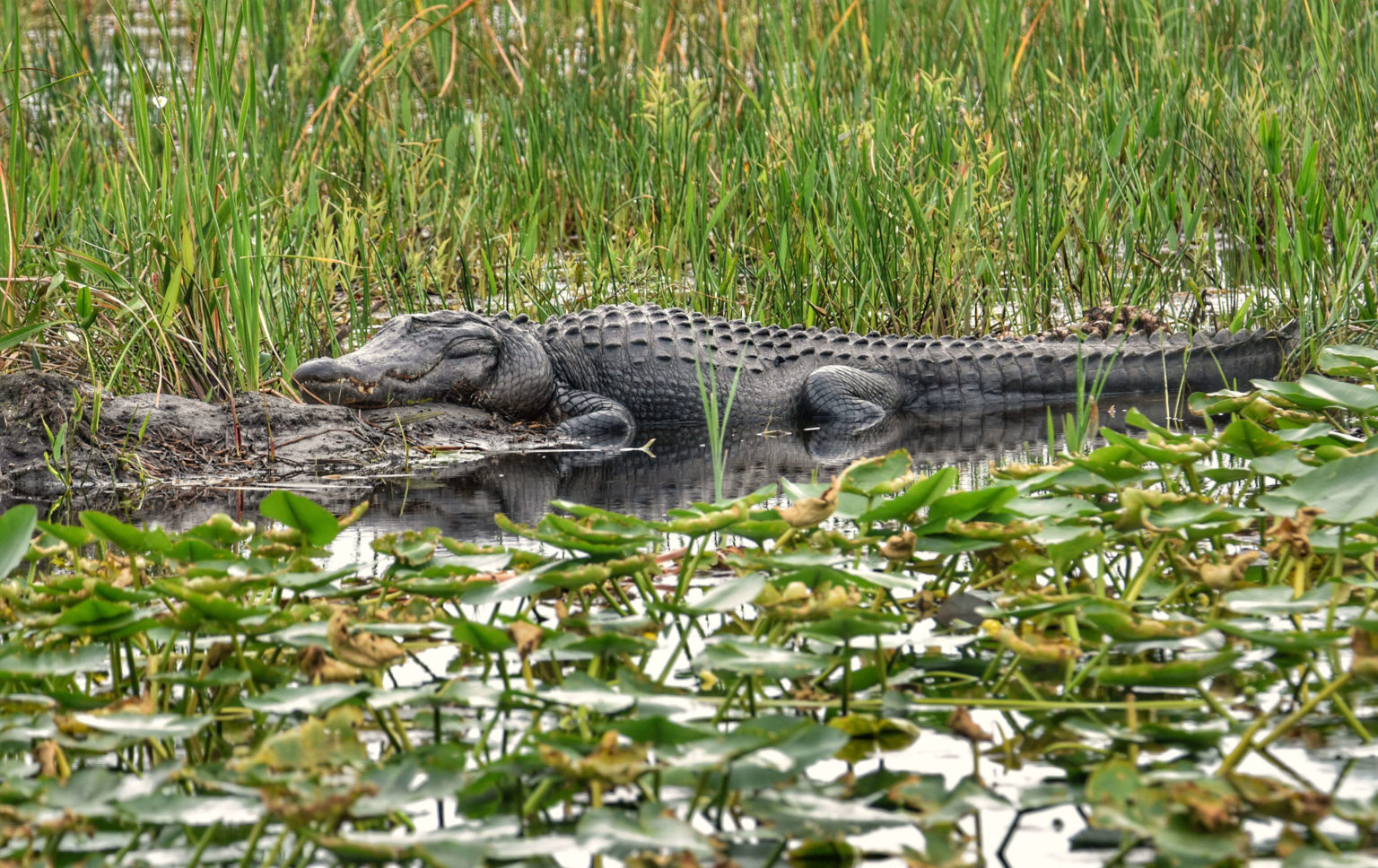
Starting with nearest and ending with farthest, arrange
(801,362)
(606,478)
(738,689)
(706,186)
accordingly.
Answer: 1. (738,689)
2. (606,478)
3. (801,362)
4. (706,186)

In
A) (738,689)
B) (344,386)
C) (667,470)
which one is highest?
(738,689)

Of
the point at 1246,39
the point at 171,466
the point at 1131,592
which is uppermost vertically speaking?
the point at 1246,39

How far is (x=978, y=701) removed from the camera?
1.69 metres

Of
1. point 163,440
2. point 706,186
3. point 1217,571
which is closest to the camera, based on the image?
point 1217,571

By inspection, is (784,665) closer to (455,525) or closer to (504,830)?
(504,830)

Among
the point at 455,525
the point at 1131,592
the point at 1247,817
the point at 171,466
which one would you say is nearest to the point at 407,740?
the point at 1247,817

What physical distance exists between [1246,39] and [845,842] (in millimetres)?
7653

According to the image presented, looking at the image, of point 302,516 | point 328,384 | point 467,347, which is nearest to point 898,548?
point 302,516

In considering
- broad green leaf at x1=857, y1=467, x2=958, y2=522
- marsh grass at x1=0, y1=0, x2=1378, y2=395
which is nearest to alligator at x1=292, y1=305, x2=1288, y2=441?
marsh grass at x1=0, y1=0, x2=1378, y2=395

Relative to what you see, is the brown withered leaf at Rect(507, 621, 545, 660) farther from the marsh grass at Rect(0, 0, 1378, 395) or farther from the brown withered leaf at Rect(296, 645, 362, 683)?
the marsh grass at Rect(0, 0, 1378, 395)

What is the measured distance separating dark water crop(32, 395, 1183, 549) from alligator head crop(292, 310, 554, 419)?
2.27 ft

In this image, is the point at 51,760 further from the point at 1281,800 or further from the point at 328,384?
the point at 328,384

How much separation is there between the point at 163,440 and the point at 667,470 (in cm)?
161

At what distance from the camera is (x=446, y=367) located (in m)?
5.51
